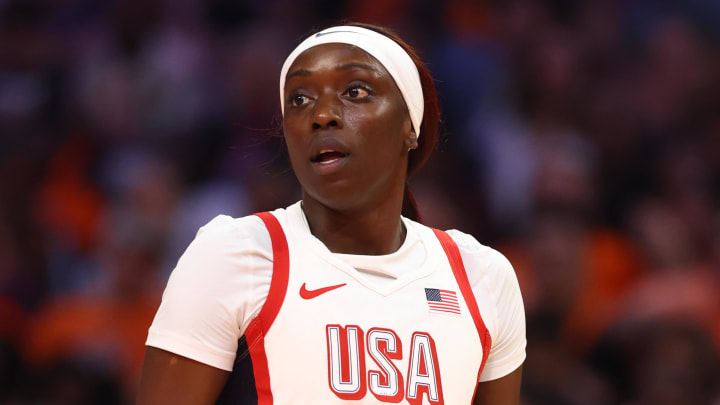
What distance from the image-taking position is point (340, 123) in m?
2.29

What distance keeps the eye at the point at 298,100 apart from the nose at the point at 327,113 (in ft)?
0.14

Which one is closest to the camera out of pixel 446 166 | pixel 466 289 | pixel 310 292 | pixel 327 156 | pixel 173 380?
pixel 173 380

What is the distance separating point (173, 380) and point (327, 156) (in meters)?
0.61

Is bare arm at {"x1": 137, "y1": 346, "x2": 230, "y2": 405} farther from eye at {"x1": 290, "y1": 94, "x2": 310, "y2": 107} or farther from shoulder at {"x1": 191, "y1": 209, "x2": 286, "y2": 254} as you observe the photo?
eye at {"x1": 290, "y1": 94, "x2": 310, "y2": 107}

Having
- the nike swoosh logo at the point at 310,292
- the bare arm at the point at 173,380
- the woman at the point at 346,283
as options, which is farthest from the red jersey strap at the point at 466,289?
the bare arm at the point at 173,380

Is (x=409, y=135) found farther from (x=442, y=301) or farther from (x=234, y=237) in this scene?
(x=234, y=237)

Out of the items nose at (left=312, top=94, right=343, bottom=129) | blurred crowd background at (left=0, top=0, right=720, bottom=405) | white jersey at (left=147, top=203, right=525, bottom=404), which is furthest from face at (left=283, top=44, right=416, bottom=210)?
blurred crowd background at (left=0, top=0, right=720, bottom=405)

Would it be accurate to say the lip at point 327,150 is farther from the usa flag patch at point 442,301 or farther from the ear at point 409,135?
the usa flag patch at point 442,301

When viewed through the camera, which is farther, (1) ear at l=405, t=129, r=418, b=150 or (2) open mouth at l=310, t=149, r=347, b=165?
(1) ear at l=405, t=129, r=418, b=150

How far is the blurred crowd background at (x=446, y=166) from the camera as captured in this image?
182 inches

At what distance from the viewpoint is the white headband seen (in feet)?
7.79

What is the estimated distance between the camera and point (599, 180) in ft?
17.9

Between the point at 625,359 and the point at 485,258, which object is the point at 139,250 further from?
the point at 485,258

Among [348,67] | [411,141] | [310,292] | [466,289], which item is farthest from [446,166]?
[310,292]
